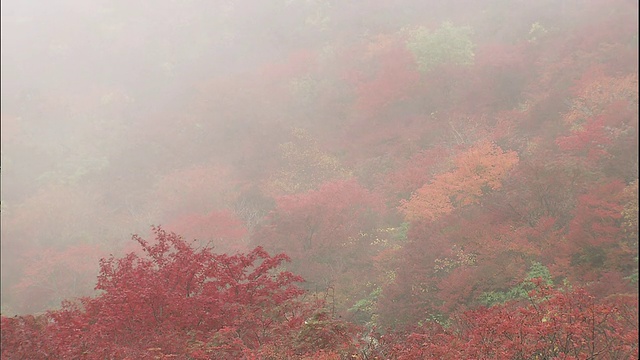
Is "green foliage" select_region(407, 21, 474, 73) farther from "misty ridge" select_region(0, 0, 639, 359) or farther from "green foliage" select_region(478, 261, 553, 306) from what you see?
"green foliage" select_region(478, 261, 553, 306)

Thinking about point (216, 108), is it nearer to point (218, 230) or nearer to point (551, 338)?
point (218, 230)

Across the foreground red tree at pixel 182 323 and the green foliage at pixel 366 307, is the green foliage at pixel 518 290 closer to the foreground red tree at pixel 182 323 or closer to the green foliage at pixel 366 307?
the green foliage at pixel 366 307

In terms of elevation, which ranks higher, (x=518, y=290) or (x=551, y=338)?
Result: (x=551, y=338)

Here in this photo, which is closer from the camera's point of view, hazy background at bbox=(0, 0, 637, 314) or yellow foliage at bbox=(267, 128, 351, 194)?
hazy background at bbox=(0, 0, 637, 314)

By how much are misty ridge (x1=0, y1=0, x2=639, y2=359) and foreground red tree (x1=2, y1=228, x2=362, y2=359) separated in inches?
2.5

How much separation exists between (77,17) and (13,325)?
5611 cm

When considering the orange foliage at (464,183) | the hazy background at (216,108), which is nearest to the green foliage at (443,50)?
the hazy background at (216,108)

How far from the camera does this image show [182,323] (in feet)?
34.7

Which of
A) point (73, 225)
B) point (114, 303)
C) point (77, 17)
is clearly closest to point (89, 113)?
point (73, 225)

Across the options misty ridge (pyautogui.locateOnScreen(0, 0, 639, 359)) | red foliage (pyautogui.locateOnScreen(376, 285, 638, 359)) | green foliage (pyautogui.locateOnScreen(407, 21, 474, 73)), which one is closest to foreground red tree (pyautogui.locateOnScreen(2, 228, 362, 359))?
misty ridge (pyautogui.locateOnScreen(0, 0, 639, 359))

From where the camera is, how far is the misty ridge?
33.1 ft

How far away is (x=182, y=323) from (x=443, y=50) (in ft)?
91.1

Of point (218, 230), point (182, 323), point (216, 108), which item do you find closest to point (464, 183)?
point (218, 230)

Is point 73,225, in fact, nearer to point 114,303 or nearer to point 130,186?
point 130,186
